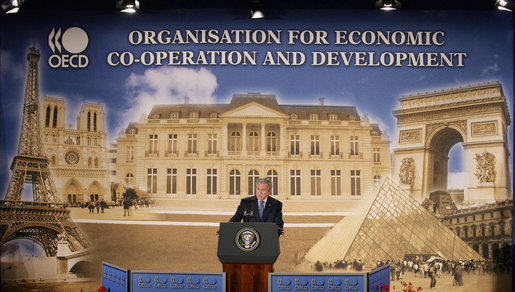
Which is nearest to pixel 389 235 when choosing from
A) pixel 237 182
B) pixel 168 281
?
pixel 237 182

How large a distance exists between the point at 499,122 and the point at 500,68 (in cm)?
82

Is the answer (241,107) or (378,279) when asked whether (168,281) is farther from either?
(241,107)

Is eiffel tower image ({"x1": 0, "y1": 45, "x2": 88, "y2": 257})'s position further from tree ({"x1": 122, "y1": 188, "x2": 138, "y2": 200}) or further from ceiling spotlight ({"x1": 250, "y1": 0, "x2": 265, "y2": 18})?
ceiling spotlight ({"x1": 250, "y1": 0, "x2": 265, "y2": 18})

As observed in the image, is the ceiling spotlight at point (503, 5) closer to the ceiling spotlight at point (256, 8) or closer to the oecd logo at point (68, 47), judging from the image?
the ceiling spotlight at point (256, 8)

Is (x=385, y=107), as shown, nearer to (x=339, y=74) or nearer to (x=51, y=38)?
(x=339, y=74)

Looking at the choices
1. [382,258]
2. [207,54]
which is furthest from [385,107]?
[207,54]

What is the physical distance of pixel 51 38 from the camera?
834cm

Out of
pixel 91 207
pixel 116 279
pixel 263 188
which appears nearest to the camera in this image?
pixel 116 279

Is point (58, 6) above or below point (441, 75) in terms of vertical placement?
above

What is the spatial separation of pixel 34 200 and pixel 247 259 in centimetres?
464

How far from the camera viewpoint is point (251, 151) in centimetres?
841

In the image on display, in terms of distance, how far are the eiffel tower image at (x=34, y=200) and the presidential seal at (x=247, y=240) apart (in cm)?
414

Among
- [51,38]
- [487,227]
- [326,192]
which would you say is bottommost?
[487,227]

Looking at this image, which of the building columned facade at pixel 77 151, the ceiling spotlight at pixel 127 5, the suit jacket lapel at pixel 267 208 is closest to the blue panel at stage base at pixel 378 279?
the suit jacket lapel at pixel 267 208
